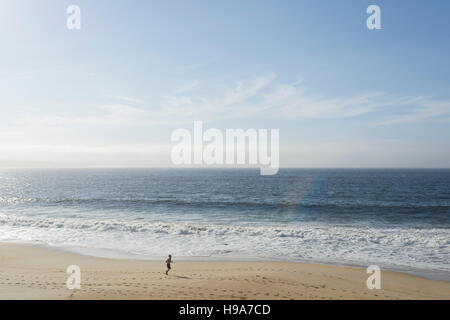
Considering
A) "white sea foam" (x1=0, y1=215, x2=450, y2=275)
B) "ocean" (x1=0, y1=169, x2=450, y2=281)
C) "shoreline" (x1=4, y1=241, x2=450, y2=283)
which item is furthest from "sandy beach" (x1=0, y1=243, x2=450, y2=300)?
"white sea foam" (x1=0, y1=215, x2=450, y2=275)

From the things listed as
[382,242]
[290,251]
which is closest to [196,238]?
[290,251]

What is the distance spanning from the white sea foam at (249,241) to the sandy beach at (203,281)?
2538 millimetres

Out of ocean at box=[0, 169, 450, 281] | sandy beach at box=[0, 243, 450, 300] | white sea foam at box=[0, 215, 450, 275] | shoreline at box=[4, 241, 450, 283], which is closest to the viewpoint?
sandy beach at box=[0, 243, 450, 300]

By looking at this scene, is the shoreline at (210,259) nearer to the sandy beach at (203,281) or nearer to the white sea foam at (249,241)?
the white sea foam at (249,241)

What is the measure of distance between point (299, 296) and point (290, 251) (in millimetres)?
8889

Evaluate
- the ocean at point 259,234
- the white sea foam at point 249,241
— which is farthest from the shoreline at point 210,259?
the white sea foam at point 249,241

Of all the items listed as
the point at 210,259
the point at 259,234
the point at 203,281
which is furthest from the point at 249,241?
the point at 203,281

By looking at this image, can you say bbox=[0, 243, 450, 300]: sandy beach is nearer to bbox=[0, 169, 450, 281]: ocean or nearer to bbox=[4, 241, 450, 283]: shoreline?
bbox=[4, 241, 450, 283]: shoreline

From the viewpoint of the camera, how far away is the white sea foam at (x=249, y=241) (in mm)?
19312

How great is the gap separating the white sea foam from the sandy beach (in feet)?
8.33

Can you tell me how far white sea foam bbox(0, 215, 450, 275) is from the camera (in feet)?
63.4

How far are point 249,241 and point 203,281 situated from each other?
34.7 feet

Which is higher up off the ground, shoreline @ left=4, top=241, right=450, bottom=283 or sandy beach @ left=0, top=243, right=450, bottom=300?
sandy beach @ left=0, top=243, right=450, bottom=300

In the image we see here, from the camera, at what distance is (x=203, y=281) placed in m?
13.5
